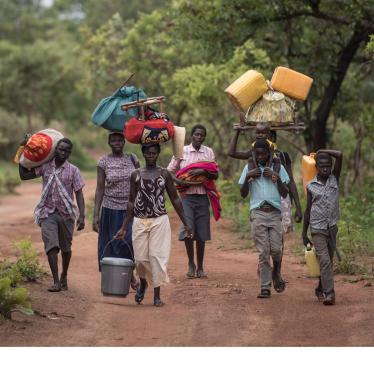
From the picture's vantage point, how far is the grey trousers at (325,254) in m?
8.48

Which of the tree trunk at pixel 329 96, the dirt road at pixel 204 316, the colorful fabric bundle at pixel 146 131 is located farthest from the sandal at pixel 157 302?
the tree trunk at pixel 329 96

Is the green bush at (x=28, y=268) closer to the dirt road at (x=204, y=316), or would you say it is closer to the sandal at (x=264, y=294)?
the dirt road at (x=204, y=316)

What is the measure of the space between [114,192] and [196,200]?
143cm

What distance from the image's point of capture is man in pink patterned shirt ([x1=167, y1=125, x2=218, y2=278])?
409 inches

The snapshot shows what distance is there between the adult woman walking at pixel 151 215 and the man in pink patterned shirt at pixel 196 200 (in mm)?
1804

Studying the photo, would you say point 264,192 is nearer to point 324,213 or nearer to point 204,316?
point 324,213

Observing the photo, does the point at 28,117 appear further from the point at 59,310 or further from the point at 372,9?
the point at 59,310

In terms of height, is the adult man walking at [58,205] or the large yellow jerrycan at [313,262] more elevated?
the adult man walking at [58,205]

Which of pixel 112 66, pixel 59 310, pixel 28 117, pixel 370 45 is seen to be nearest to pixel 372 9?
pixel 370 45

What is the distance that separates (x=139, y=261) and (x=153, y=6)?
37.6 m

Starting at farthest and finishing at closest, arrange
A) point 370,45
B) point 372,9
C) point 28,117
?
1. point 28,117
2. point 372,9
3. point 370,45

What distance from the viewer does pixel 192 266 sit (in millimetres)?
10516

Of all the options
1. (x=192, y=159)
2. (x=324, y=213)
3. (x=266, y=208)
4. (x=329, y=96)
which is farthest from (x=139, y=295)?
(x=329, y=96)

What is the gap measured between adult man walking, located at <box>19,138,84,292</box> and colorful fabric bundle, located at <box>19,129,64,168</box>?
0.06 metres
